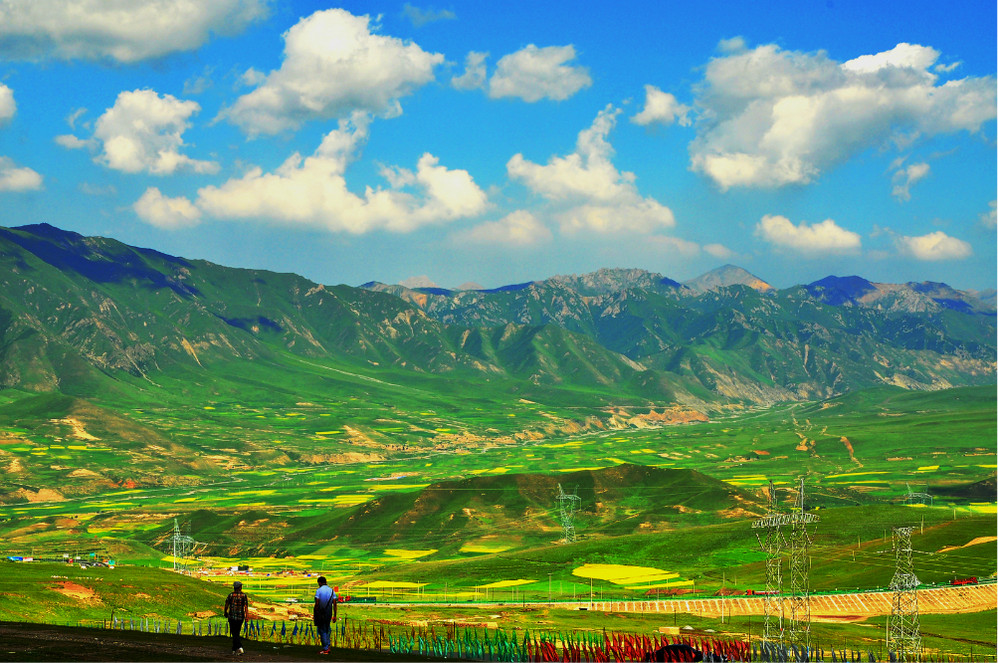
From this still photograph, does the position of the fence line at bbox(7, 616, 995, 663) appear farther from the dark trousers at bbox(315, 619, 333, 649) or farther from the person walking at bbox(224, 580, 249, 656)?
the person walking at bbox(224, 580, 249, 656)

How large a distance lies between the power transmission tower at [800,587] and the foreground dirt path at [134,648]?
40648 millimetres

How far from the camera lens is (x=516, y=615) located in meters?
123

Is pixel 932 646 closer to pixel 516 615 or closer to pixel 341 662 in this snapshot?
pixel 516 615

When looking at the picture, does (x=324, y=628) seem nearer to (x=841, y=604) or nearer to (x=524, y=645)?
(x=524, y=645)

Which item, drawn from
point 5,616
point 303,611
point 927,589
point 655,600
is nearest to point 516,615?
point 303,611

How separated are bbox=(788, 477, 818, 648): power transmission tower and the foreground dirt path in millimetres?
40648

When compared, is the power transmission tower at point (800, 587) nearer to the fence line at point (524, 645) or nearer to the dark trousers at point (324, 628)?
the fence line at point (524, 645)

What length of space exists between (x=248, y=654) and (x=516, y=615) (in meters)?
81.0

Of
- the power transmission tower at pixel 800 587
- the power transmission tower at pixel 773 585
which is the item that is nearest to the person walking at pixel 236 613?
the power transmission tower at pixel 800 587

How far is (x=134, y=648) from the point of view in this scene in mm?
47906

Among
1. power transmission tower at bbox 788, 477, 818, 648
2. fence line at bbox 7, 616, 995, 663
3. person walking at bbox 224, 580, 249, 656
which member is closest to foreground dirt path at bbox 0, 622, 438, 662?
person walking at bbox 224, 580, 249, 656

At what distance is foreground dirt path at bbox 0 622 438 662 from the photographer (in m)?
43.9

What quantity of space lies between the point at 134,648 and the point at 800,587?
132538mm

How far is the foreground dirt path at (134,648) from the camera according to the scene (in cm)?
4391
